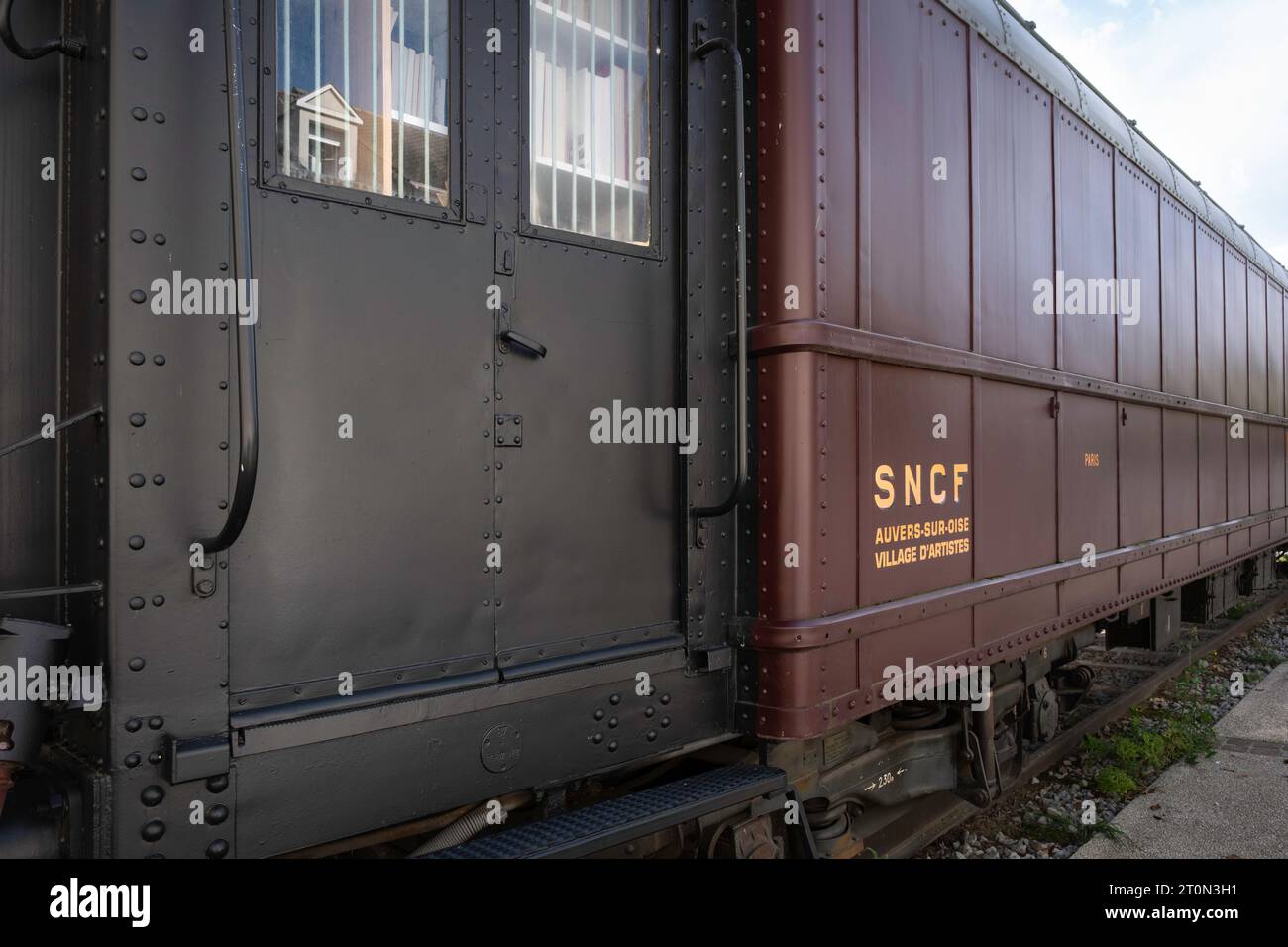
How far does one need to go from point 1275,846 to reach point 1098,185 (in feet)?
11.1

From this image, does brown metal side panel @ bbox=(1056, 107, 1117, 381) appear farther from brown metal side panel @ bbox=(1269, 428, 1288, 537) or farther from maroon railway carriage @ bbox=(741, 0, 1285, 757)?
brown metal side panel @ bbox=(1269, 428, 1288, 537)

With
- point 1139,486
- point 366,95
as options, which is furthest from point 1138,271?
point 366,95

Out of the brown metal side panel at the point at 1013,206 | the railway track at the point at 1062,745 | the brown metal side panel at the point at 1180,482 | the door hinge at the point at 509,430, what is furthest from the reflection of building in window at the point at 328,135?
the brown metal side panel at the point at 1180,482

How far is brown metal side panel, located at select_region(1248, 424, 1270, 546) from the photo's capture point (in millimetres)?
7863

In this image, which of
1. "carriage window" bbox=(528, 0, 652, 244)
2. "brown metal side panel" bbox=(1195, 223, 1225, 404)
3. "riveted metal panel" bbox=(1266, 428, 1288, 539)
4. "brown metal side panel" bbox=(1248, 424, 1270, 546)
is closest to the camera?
"carriage window" bbox=(528, 0, 652, 244)

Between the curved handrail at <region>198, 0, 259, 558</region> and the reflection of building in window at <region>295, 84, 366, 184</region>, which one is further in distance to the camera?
the reflection of building in window at <region>295, 84, 366, 184</region>

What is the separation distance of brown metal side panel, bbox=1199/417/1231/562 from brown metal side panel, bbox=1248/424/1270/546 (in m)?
1.05

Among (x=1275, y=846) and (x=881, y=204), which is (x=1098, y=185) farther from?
(x=1275, y=846)

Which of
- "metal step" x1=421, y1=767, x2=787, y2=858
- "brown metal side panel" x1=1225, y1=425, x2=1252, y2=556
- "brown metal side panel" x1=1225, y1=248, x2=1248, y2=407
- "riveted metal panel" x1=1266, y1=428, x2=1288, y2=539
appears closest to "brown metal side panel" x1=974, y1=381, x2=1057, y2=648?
"metal step" x1=421, y1=767, x2=787, y2=858

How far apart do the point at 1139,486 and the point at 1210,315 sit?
245 cm

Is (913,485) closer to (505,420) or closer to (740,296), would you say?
(740,296)
